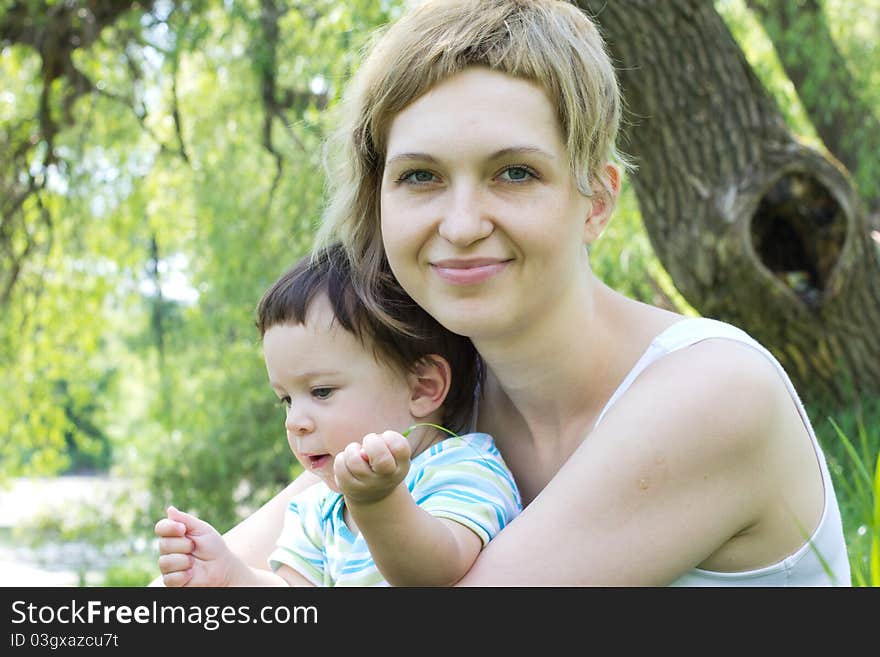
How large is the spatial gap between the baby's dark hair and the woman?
0.52 ft

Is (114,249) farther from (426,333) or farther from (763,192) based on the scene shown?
(426,333)

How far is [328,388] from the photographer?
79.9 inches

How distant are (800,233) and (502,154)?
2.71 metres

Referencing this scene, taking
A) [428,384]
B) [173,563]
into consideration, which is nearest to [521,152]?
[428,384]

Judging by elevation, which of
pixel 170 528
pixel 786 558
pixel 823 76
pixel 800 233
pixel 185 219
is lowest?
pixel 786 558

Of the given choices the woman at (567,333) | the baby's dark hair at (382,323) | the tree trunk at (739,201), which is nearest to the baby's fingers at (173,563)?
the woman at (567,333)

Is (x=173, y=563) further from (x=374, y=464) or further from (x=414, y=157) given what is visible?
(x=414, y=157)

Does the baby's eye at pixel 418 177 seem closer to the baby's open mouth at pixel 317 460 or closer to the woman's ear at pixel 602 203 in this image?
the woman's ear at pixel 602 203

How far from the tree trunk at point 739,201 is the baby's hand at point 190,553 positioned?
2.60 meters

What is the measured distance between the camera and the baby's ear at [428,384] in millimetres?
2090

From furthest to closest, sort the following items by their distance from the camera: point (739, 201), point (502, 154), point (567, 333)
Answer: point (739, 201) → point (567, 333) → point (502, 154)

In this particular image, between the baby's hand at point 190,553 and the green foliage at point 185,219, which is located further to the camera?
the green foliage at point 185,219

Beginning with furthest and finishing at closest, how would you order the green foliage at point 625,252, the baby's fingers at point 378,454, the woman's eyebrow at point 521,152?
the green foliage at point 625,252, the woman's eyebrow at point 521,152, the baby's fingers at point 378,454
